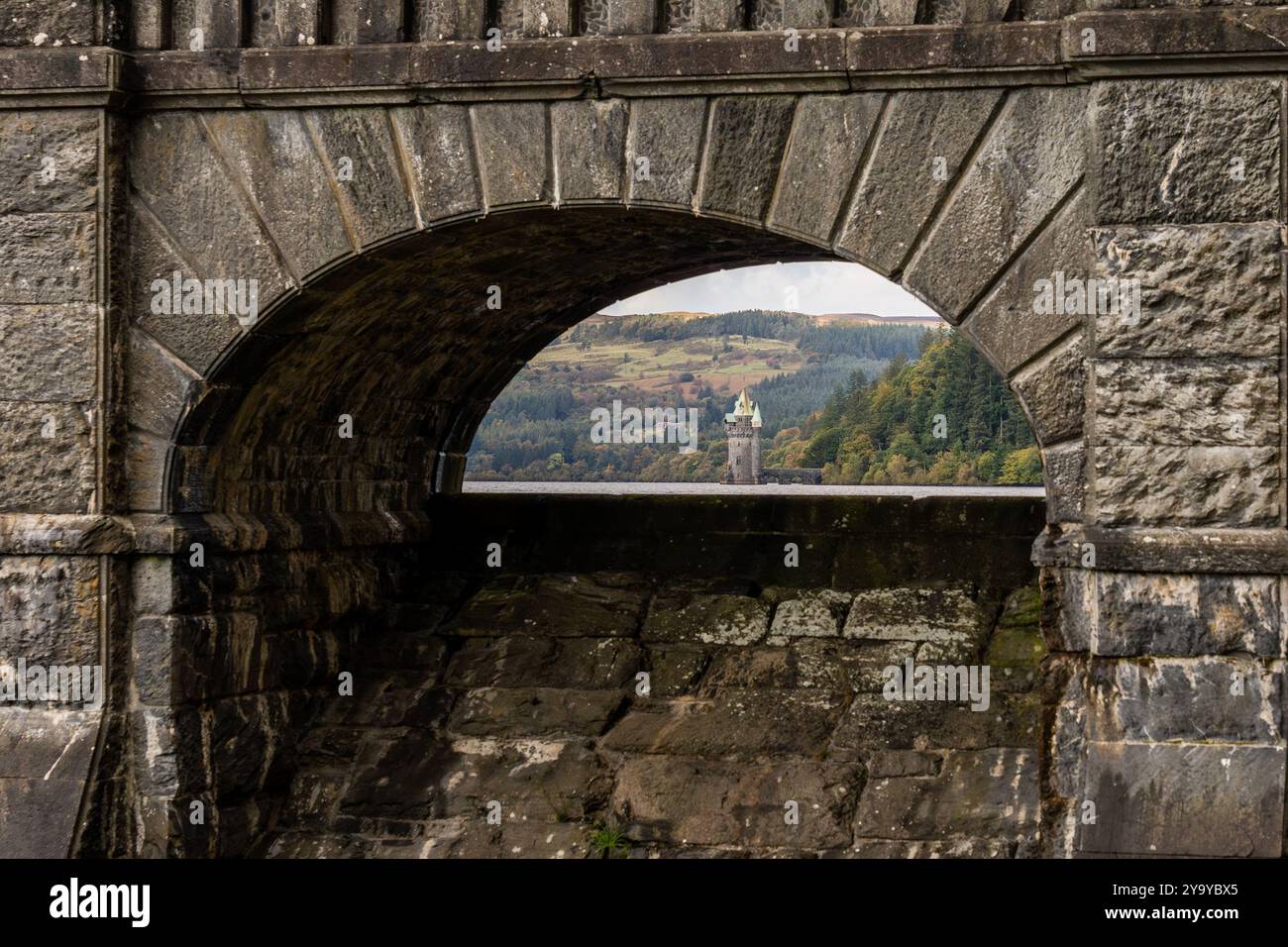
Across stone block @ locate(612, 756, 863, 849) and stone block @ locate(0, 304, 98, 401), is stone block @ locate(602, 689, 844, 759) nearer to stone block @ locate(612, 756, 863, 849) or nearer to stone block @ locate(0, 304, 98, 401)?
stone block @ locate(612, 756, 863, 849)

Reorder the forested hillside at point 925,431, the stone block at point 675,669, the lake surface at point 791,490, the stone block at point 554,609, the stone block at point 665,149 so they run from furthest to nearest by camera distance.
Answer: the forested hillside at point 925,431 → the lake surface at point 791,490 → the stone block at point 554,609 → the stone block at point 675,669 → the stone block at point 665,149

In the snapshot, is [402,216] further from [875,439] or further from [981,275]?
[875,439]

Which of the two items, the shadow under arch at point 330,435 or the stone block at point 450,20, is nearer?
the stone block at point 450,20

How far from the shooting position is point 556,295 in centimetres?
771

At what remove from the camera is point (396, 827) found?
6773mm

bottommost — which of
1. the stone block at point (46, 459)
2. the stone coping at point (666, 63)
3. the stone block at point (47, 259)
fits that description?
the stone block at point (46, 459)

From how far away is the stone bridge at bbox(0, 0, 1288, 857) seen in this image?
5.26 metres

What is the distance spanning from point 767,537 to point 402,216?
9.24 feet

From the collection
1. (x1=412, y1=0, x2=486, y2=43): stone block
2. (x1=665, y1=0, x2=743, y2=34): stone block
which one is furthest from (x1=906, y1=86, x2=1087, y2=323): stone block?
(x1=412, y1=0, x2=486, y2=43): stone block
